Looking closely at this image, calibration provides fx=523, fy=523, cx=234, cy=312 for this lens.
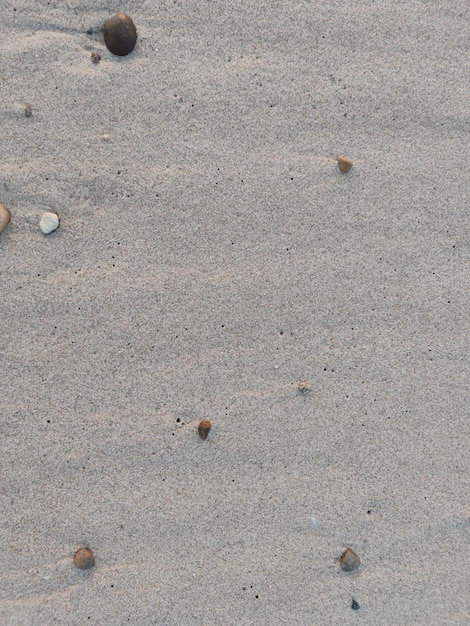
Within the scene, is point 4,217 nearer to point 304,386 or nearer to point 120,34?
point 120,34

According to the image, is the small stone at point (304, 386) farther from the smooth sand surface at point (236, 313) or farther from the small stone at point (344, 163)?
the small stone at point (344, 163)

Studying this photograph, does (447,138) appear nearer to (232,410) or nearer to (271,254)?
(271,254)

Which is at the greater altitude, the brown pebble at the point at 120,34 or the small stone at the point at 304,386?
the brown pebble at the point at 120,34

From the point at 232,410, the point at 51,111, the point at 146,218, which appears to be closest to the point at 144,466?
the point at 232,410

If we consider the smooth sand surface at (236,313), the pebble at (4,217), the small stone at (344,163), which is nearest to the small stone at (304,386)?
the smooth sand surface at (236,313)

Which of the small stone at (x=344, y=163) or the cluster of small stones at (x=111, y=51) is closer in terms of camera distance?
the cluster of small stones at (x=111, y=51)

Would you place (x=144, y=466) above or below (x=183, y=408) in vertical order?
below
